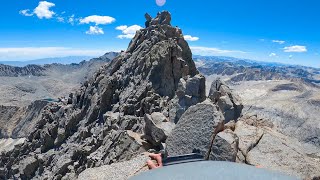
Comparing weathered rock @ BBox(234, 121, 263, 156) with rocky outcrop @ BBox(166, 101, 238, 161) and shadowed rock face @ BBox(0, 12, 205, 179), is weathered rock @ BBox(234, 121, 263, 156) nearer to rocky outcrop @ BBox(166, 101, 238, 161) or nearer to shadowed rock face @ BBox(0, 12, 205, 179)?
rocky outcrop @ BBox(166, 101, 238, 161)

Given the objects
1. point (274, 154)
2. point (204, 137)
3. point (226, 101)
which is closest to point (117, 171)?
point (204, 137)

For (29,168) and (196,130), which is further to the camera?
(29,168)

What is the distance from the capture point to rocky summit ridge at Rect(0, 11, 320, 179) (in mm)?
23438

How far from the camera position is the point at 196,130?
2411cm

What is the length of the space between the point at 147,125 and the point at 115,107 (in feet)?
77.5

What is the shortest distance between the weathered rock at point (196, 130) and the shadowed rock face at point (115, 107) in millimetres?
10629

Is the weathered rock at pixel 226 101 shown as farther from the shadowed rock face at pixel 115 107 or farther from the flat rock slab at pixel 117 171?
the flat rock slab at pixel 117 171

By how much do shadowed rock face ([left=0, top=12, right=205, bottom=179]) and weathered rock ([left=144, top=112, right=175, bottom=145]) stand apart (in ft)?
5.93

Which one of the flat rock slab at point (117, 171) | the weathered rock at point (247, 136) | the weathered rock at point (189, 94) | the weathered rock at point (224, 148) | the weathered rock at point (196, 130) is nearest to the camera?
the weathered rock at point (224, 148)

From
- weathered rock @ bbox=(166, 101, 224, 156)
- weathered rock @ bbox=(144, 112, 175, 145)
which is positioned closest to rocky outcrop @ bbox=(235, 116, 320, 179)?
weathered rock @ bbox=(166, 101, 224, 156)

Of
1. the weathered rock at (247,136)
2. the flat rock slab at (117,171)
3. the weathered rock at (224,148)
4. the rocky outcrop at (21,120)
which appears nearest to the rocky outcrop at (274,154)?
the weathered rock at (247,136)

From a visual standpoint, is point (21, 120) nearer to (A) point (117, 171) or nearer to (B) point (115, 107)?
(B) point (115, 107)

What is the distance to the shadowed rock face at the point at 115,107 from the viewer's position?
4394cm

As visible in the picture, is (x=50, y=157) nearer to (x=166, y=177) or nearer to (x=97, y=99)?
(x=97, y=99)
